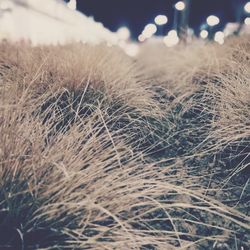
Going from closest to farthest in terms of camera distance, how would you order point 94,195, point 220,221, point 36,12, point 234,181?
1. point 94,195
2. point 220,221
3. point 234,181
4. point 36,12

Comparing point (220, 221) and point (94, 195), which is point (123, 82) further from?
point (94, 195)

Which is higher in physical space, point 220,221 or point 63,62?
point 63,62

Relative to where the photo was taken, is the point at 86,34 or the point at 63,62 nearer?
the point at 63,62

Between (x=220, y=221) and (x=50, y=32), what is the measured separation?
16.9 m

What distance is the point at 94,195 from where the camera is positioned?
3.61 feet

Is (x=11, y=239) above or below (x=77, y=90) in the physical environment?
below

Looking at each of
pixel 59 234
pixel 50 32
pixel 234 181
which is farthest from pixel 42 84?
pixel 50 32

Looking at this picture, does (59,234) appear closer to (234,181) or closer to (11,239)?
(11,239)

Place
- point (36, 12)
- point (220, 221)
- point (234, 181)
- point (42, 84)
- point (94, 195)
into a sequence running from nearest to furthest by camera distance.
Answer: point (94, 195) < point (220, 221) < point (234, 181) < point (42, 84) < point (36, 12)

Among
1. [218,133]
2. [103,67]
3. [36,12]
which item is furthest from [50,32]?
[218,133]

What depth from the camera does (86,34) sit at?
2272 cm

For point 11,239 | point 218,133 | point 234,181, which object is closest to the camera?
point 11,239

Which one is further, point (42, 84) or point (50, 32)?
point (50, 32)

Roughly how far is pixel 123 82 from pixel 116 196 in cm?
159
